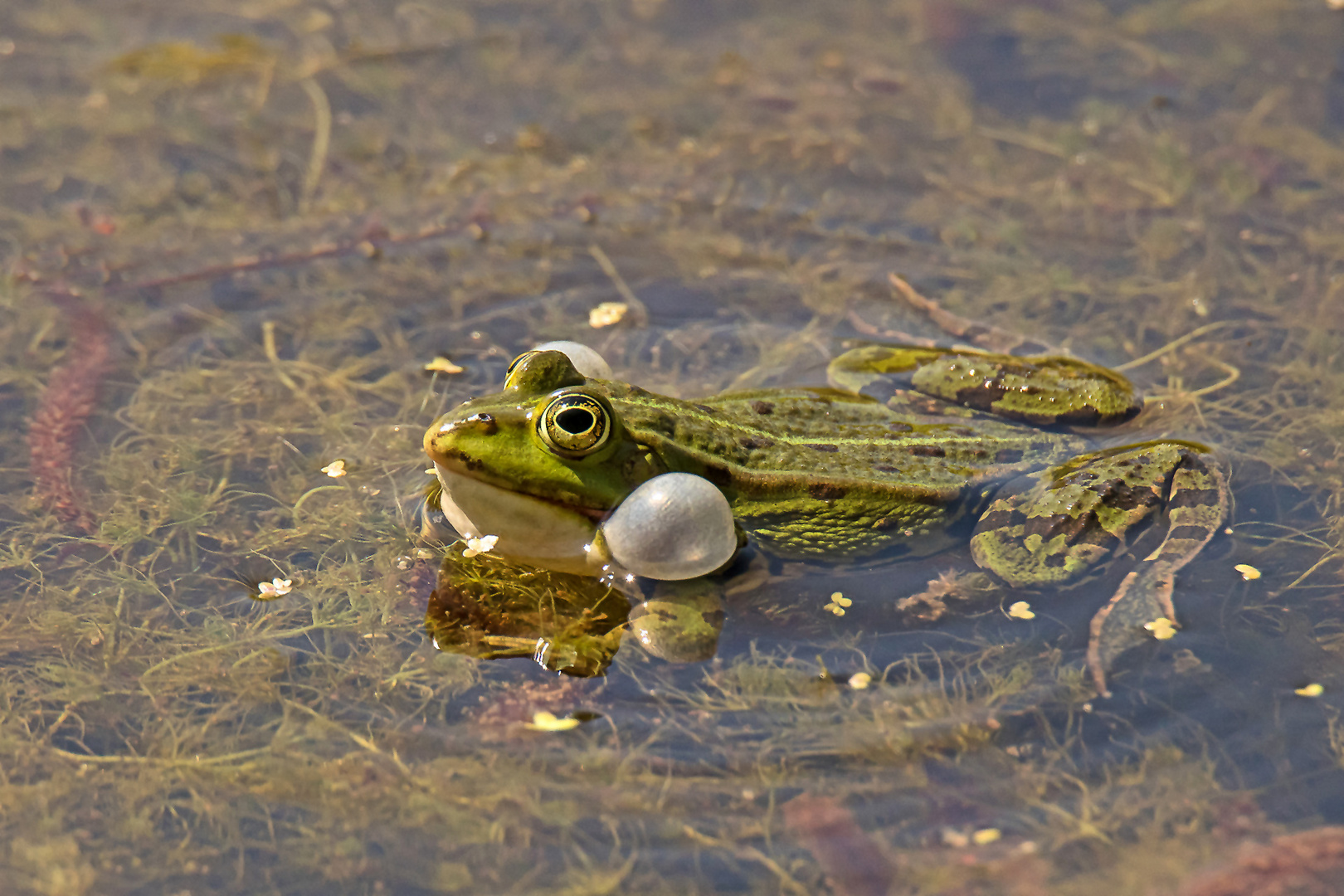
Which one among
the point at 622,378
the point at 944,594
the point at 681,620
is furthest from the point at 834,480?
the point at 622,378

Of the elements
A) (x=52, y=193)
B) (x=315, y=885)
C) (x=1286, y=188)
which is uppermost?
(x=1286, y=188)

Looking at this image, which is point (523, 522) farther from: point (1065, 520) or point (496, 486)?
point (1065, 520)

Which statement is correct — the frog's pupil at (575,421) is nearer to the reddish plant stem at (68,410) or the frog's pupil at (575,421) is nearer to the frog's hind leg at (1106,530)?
the frog's hind leg at (1106,530)

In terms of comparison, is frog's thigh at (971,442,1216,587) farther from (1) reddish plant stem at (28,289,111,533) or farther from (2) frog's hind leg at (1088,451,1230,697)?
(1) reddish plant stem at (28,289,111,533)

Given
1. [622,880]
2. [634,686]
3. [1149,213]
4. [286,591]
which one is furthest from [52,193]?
[1149,213]

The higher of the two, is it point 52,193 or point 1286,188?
point 1286,188

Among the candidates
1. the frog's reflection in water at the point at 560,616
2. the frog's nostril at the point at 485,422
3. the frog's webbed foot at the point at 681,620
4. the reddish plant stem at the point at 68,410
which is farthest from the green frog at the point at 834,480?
the reddish plant stem at the point at 68,410

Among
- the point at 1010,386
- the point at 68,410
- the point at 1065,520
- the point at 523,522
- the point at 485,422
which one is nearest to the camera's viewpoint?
the point at 485,422

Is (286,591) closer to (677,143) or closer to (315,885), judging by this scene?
(315,885)
